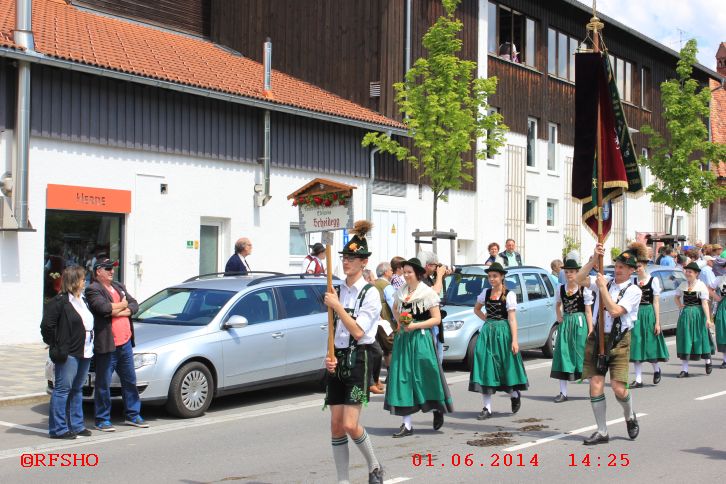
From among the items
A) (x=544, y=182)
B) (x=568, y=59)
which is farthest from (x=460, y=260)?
(x=568, y=59)

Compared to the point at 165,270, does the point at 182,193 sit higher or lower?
higher

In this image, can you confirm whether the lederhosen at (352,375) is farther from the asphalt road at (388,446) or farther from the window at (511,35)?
the window at (511,35)

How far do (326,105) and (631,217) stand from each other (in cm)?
1918

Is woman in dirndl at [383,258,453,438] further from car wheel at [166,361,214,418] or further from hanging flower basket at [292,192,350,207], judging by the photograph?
car wheel at [166,361,214,418]

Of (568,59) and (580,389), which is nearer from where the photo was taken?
(580,389)

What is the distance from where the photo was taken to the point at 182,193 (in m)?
18.8

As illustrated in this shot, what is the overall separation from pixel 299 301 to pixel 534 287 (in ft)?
18.1

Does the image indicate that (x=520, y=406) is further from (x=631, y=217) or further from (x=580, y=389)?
(x=631, y=217)

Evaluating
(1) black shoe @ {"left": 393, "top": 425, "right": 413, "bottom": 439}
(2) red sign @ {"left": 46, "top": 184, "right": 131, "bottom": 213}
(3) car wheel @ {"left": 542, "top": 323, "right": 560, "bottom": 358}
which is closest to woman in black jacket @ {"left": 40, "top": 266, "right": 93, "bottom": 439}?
(1) black shoe @ {"left": 393, "top": 425, "right": 413, "bottom": 439}

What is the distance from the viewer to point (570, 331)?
1185 cm

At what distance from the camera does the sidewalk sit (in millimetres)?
11180

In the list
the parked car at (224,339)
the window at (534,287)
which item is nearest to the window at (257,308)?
the parked car at (224,339)

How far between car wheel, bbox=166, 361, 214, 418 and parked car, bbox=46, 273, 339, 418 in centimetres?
1

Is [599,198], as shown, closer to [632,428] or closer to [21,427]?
[632,428]
